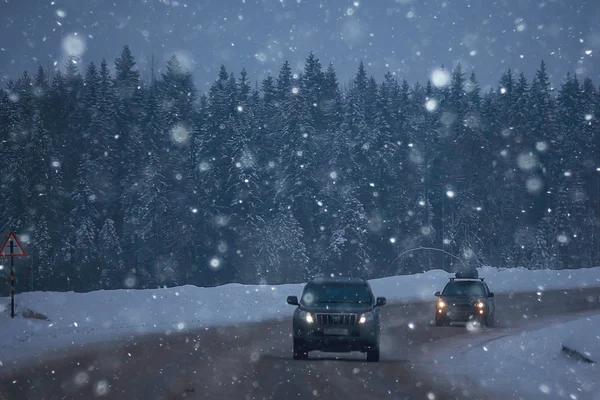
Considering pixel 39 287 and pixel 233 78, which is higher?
pixel 233 78

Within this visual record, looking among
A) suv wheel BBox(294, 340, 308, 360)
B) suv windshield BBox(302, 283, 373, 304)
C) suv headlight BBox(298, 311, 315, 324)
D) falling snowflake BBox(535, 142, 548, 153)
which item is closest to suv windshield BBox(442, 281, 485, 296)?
suv windshield BBox(302, 283, 373, 304)

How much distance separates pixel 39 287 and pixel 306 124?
87.0 ft

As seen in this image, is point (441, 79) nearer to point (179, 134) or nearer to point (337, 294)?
point (179, 134)

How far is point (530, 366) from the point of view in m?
16.2

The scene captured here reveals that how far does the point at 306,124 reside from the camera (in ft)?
236

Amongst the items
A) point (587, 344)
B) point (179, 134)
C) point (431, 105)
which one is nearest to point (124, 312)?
point (587, 344)

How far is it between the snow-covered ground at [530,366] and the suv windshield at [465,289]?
6.34 meters

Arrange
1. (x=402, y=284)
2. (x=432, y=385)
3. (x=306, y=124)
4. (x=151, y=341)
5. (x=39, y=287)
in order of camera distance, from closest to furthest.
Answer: (x=432, y=385) < (x=151, y=341) < (x=402, y=284) < (x=39, y=287) < (x=306, y=124)

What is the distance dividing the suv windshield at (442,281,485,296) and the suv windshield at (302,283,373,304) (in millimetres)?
11014

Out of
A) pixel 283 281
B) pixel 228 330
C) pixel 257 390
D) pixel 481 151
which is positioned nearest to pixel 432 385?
pixel 257 390

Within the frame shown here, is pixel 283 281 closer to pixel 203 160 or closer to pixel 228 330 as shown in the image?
pixel 203 160

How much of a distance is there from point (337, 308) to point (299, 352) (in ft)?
4.11

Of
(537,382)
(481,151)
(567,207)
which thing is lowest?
(537,382)

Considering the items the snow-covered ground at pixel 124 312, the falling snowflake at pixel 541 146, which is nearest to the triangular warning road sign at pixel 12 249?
the snow-covered ground at pixel 124 312
